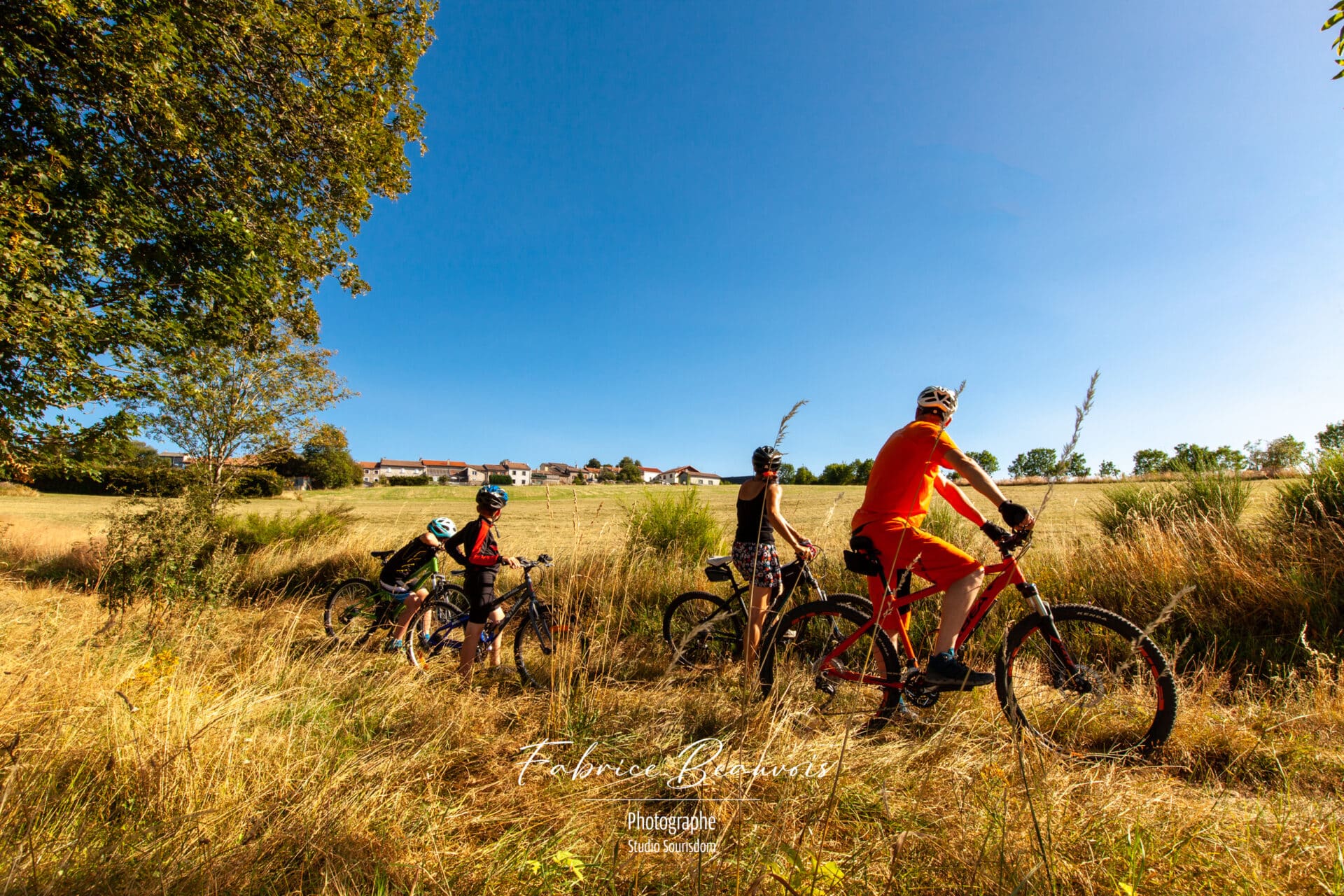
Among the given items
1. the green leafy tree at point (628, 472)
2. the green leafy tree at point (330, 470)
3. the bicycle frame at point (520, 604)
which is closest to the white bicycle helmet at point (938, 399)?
the bicycle frame at point (520, 604)

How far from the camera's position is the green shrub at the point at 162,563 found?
19.2 ft

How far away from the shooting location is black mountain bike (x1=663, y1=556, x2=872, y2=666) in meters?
3.99

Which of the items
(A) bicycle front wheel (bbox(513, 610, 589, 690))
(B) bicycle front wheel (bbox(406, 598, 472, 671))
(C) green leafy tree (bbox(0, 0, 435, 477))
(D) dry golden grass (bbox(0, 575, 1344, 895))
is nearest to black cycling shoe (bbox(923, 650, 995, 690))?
(D) dry golden grass (bbox(0, 575, 1344, 895))

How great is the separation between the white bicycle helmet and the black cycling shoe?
1.53 metres

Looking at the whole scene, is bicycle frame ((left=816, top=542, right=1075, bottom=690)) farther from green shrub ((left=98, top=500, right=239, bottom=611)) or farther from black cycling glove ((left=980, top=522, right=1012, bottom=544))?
green shrub ((left=98, top=500, right=239, bottom=611))

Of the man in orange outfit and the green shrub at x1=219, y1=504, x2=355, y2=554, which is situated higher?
the man in orange outfit

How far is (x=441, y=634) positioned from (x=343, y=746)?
98.7 inches

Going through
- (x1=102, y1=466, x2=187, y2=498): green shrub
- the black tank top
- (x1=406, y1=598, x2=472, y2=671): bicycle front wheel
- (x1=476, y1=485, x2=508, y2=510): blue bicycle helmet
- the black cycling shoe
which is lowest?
(x1=406, y1=598, x2=472, y2=671): bicycle front wheel

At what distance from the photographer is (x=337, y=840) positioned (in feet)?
5.95

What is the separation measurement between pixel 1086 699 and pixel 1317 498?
5320 mm

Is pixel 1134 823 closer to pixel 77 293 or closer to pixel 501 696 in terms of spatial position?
pixel 501 696

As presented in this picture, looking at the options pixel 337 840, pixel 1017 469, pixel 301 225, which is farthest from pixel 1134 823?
pixel 301 225

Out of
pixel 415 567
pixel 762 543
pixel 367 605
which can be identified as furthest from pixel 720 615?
pixel 367 605

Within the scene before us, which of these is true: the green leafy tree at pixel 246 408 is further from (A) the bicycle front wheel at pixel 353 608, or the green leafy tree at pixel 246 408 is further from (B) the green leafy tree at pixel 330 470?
(B) the green leafy tree at pixel 330 470
